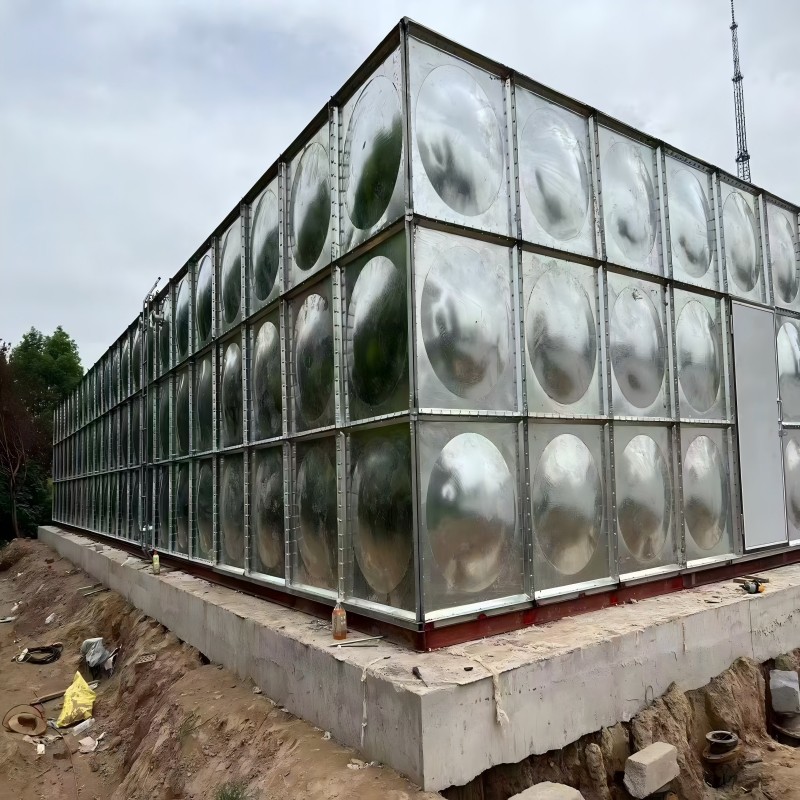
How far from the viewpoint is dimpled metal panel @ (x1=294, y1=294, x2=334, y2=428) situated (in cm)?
603

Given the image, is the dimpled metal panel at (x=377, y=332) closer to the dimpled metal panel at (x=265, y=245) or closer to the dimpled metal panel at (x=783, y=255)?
the dimpled metal panel at (x=265, y=245)

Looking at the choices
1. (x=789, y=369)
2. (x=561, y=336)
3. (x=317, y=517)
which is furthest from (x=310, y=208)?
(x=789, y=369)

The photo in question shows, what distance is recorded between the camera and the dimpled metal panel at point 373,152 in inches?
206

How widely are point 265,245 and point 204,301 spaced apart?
2.36 metres

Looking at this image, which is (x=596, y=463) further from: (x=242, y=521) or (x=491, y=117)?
(x=242, y=521)

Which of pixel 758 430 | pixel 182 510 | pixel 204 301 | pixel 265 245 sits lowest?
pixel 182 510

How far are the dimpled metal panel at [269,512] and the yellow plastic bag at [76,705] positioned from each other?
3469 millimetres

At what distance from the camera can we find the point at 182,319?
10641 millimetres

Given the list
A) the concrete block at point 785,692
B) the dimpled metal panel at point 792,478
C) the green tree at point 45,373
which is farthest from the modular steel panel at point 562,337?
the green tree at point 45,373

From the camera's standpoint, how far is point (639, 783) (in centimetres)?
450

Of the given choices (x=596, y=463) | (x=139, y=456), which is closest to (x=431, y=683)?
(x=596, y=463)

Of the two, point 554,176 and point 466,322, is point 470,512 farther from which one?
point 554,176

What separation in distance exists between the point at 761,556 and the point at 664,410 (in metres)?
2.38

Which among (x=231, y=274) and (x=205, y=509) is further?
(x=205, y=509)
